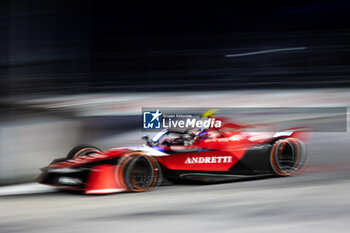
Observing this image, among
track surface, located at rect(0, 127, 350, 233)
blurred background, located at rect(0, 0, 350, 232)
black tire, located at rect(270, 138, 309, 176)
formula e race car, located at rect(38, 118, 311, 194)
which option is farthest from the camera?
black tire, located at rect(270, 138, 309, 176)

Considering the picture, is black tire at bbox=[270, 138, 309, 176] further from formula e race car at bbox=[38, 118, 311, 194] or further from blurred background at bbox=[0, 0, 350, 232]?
blurred background at bbox=[0, 0, 350, 232]

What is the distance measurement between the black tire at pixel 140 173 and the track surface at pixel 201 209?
127 mm

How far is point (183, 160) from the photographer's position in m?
5.86

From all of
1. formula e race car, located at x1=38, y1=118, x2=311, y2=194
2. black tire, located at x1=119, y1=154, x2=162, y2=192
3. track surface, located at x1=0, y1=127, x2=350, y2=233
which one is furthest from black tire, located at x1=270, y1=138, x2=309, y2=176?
black tire, located at x1=119, y1=154, x2=162, y2=192

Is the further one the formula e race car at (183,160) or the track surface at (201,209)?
the formula e race car at (183,160)

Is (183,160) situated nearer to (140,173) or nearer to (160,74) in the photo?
(140,173)

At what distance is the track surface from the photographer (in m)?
3.98

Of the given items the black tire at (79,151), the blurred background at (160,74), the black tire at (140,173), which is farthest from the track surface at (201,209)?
the black tire at (79,151)

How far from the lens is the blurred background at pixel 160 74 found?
19.0ft

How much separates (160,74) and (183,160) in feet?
27.9

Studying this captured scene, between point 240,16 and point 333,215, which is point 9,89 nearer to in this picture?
point 333,215

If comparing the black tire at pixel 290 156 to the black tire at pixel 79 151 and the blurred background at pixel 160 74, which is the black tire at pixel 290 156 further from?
the black tire at pixel 79 151

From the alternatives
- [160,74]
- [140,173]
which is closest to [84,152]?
[140,173]

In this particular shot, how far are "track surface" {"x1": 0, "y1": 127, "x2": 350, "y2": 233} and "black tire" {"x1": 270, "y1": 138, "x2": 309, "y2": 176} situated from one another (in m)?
0.19
